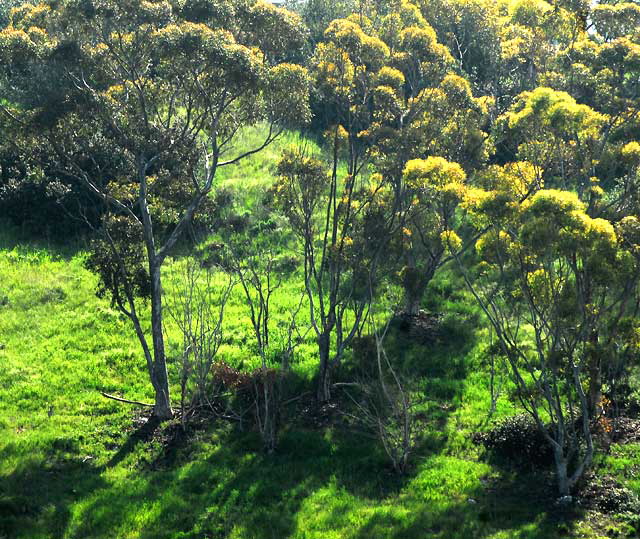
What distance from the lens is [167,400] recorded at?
71.8 feet

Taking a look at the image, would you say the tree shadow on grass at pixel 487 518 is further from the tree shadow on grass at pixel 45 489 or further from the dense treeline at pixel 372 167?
the tree shadow on grass at pixel 45 489

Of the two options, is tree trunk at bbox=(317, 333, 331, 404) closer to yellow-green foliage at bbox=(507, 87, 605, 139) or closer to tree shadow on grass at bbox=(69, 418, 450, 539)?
tree shadow on grass at bbox=(69, 418, 450, 539)

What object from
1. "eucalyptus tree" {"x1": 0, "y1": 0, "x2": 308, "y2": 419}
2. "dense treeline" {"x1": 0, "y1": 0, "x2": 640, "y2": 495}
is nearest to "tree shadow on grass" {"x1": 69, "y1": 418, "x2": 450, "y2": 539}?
"dense treeline" {"x1": 0, "y1": 0, "x2": 640, "y2": 495}

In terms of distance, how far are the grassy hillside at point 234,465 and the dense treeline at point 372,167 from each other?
3.04 feet

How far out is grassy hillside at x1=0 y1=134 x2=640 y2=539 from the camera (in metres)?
17.0

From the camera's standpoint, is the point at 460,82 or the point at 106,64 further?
the point at 460,82

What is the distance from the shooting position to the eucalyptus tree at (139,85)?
20188 millimetres

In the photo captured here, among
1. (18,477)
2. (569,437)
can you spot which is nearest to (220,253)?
(18,477)

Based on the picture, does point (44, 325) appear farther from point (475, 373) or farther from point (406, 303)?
point (475, 373)

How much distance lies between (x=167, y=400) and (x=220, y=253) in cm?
1200

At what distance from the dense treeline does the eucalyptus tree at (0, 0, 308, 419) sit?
0.21ft

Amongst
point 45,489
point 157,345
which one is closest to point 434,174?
point 157,345

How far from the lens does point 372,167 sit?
92.8ft

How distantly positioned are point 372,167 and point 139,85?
9.90 m
